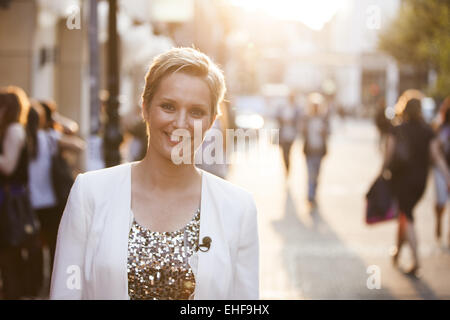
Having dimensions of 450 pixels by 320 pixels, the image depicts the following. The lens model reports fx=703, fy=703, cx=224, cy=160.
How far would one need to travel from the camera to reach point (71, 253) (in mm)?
2420

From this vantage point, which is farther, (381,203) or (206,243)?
(381,203)

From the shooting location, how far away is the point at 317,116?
13008 millimetres

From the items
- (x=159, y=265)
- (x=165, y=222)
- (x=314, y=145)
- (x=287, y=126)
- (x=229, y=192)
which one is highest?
(x=287, y=126)

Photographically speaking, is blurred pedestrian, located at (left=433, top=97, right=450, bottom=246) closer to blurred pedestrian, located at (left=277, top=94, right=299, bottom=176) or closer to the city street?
the city street

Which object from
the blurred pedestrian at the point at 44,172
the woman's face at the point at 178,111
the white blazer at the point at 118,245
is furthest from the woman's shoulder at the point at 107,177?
the blurred pedestrian at the point at 44,172

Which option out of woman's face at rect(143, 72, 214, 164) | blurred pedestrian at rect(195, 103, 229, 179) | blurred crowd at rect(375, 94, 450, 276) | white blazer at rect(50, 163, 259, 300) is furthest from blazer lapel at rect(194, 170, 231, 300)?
blurred crowd at rect(375, 94, 450, 276)

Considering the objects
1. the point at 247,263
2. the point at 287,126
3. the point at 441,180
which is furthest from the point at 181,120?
the point at 287,126

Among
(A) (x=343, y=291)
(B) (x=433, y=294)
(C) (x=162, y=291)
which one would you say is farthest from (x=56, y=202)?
(C) (x=162, y=291)

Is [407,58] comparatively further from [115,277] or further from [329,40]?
[329,40]

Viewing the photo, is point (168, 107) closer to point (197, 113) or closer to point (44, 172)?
point (197, 113)

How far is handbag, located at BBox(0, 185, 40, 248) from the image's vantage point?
5648 millimetres

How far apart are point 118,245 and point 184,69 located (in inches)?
25.7

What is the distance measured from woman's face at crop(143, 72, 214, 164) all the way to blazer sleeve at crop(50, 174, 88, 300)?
34 cm

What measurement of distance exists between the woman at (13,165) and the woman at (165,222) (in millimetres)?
3387
